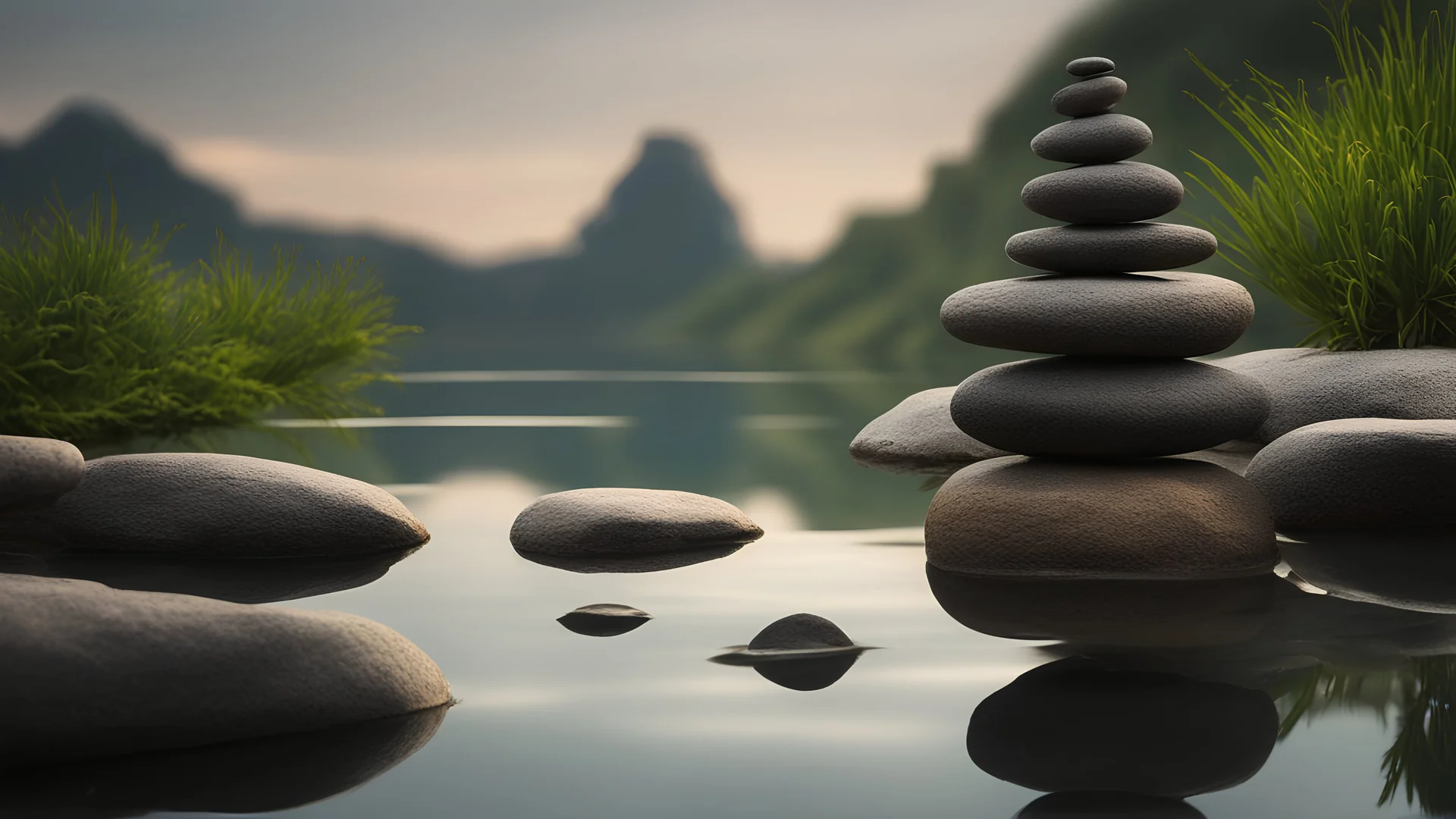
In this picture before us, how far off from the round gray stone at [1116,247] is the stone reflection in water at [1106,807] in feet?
8.69

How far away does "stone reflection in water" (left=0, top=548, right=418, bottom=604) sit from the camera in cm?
366

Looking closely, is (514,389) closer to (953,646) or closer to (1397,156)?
(1397,156)

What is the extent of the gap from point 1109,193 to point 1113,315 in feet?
1.48

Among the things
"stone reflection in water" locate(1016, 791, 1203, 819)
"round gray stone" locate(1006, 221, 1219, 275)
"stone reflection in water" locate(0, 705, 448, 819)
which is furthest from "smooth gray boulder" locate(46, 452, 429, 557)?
"stone reflection in water" locate(1016, 791, 1203, 819)

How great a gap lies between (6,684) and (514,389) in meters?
11.0

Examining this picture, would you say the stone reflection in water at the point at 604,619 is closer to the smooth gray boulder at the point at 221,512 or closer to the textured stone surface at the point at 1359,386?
the smooth gray boulder at the point at 221,512

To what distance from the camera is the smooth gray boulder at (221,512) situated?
4.31 m

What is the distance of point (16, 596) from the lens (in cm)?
234

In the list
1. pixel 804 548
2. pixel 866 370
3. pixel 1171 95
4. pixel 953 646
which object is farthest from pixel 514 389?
pixel 1171 95

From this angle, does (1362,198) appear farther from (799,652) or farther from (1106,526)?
(799,652)

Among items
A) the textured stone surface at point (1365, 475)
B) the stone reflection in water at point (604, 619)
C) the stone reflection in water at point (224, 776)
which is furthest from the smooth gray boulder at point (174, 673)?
the textured stone surface at point (1365, 475)

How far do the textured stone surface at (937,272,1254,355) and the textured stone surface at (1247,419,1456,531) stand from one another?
0.59m

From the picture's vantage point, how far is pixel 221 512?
4332mm

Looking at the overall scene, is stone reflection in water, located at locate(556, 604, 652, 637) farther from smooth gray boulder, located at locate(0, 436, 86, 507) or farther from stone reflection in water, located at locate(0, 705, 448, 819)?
smooth gray boulder, located at locate(0, 436, 86, 507)
